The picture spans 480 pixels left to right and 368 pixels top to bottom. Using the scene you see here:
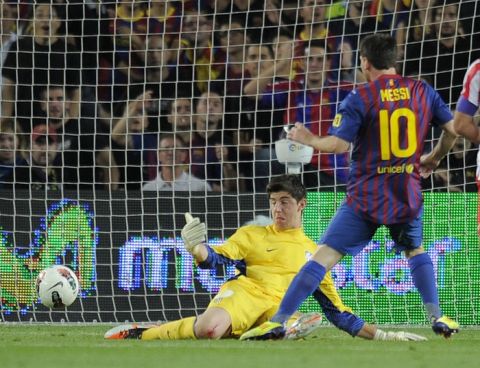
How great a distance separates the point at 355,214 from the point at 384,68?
0.85 meters

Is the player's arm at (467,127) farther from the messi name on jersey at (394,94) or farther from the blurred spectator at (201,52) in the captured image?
the blurred spectator at (201,52)

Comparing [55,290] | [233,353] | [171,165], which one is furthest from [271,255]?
[171,165]

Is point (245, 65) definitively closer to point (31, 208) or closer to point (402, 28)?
point (402, 28)

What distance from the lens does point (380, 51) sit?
6988 mm

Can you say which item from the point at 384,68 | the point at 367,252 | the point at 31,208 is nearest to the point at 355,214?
the point at 384,68

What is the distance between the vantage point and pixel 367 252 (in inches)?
396

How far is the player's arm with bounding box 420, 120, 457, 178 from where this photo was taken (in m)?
7.09

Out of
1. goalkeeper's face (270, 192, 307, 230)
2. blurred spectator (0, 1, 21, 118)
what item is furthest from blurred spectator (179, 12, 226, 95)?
goalkeeper's face (270, 192, 307, 230)

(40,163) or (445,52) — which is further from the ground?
(445,52)

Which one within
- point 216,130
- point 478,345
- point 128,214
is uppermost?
point 216,130

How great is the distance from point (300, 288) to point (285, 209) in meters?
0.88

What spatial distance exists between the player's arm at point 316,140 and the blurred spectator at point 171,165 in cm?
433

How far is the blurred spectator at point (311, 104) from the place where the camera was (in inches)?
435

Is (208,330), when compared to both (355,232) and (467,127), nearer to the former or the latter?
(355,232)
